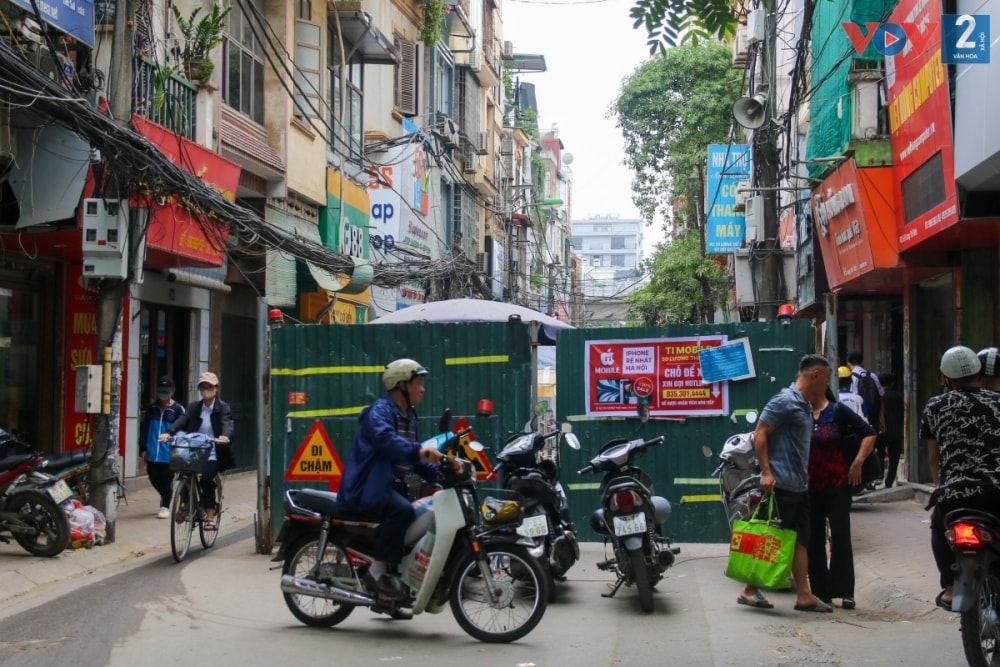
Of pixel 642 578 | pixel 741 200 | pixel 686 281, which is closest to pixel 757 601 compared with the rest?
pixel 642 578

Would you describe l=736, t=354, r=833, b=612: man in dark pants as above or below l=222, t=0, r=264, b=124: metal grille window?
→ below

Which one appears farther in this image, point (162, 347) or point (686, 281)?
point (686, 281)

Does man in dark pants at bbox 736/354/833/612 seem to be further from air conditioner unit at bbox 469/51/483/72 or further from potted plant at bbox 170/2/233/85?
air conditioner unit at bbox 469/51/483/72

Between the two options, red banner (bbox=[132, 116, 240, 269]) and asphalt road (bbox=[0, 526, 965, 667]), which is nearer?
asphalt road (bbox=[0, 526, 965, 667])

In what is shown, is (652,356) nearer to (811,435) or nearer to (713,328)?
(713,328)

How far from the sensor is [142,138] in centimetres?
1037

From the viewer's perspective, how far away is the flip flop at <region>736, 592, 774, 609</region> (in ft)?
26.3

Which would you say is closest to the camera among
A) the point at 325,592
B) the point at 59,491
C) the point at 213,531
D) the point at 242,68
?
the point at 325,592

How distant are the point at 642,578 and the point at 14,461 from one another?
18.5 ft

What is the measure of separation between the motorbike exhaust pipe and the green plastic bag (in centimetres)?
258

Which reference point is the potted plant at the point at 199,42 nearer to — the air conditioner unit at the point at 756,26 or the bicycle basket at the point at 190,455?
the bicycle basket at the point at 190,455

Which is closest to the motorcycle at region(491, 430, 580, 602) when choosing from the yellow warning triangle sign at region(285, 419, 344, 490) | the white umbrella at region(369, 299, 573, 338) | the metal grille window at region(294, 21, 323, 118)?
the yellow warning triangle sign at region(285, 419, 344, 490)

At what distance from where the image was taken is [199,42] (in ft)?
48.3

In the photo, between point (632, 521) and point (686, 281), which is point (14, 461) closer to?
point (632, 521)
